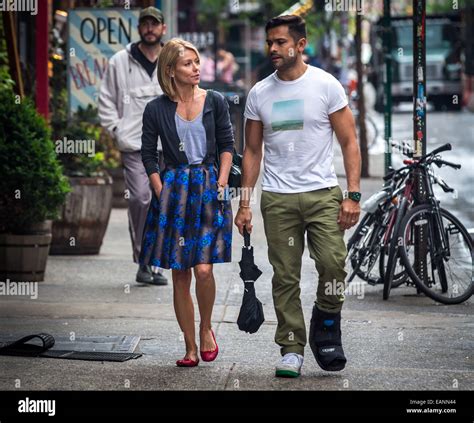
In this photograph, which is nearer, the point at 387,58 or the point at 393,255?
the point at 393,255

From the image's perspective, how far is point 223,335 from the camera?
806 cm

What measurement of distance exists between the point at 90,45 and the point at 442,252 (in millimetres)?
5103

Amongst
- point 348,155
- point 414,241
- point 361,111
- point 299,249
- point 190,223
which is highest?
point 348,155

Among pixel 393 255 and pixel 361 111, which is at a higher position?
pixel 361 111

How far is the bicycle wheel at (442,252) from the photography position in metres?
9.38

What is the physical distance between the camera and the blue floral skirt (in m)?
6.92

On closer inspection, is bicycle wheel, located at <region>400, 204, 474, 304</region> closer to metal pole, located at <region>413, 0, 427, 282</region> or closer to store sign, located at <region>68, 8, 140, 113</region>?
metal pole, located at <region>413, 0, 427, 282</region>

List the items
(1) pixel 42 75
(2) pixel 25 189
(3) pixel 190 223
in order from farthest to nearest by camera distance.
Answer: (1) pixel 42 75, (2) pixel 25 189, (3) pixel 190 223

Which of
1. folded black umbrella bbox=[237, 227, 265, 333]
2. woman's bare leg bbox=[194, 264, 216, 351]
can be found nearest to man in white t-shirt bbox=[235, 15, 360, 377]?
folded black umbrella bbox=[237, 227, 265, 333]

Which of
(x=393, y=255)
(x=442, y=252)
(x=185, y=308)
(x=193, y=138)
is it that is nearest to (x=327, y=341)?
(x=185, y=308)

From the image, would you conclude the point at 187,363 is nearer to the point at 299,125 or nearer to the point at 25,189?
the point at 299,125

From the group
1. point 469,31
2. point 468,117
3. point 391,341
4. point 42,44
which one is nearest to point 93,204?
point 42,44

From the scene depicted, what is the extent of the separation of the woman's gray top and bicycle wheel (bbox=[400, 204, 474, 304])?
272cm
